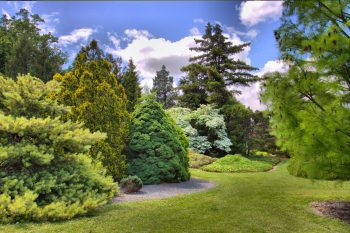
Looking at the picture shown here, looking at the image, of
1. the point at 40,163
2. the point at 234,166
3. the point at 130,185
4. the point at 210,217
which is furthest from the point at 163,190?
the point at 234,166

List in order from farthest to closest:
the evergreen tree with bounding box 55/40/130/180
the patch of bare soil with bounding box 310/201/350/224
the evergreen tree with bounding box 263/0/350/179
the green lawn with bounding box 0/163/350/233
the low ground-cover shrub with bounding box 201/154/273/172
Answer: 1. the low ground-cover shrub with bounding box 201/154/273/172
2. the evergreen tree with bounding box 55/40/130/180
3. the patch of bare soil with bounding box 310/201/350/224
4. the evergreen tree with bounding box 263/0/350/179
5. the green lawn with bounding box 0/163/350/233

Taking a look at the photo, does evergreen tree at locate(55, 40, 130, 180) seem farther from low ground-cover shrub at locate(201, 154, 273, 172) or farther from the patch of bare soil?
low ground-cover shrub at locate(201, 154, 273, 172)

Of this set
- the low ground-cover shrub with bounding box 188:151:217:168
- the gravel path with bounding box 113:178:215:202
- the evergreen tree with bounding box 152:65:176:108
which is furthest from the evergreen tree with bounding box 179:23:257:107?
the gravel path with bounding box 113:178:215:202

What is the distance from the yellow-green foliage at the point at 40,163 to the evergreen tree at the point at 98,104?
218 centimetres

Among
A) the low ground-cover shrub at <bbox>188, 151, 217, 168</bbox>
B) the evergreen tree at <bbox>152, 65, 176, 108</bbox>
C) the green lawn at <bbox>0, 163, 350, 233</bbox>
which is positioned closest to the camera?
the green lawn at <bbox>0, 163, 350, 233</bbox>

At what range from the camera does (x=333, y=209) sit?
717cm

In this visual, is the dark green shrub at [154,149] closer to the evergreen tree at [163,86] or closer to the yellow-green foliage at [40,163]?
the yellow-green foliage at [40,163]

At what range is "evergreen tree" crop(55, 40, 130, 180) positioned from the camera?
9.84 m

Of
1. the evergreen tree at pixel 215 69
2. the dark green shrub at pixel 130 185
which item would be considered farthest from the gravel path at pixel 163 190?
the evergreen tree at pixel 215 69

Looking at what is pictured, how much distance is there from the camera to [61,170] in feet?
22.7

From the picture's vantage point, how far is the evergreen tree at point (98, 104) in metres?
9.84

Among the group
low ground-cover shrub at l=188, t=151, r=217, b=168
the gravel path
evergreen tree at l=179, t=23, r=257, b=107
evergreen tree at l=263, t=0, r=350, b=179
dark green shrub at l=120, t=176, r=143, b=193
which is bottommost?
the gravel path

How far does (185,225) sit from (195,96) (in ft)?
80.4

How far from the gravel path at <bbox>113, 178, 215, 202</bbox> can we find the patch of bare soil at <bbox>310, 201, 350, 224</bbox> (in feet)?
11.7
